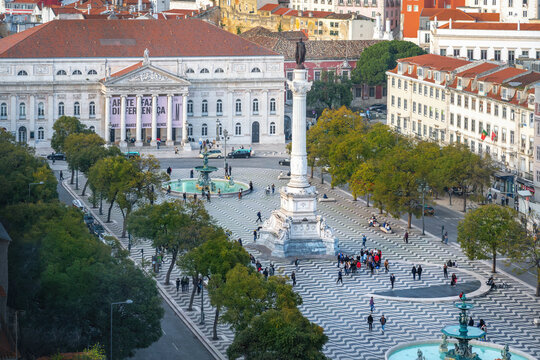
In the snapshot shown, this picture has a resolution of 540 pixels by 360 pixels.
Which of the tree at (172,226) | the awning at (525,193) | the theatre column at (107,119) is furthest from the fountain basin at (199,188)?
the tree at (172,226)

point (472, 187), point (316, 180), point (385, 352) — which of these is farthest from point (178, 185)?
point (385, 352)

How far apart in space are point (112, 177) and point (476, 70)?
4839 cm

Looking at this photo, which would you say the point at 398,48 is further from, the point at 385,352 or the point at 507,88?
the point at 385,352

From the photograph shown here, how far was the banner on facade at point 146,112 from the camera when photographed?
161m

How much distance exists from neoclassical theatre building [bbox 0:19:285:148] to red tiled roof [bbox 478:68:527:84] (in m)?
34.4

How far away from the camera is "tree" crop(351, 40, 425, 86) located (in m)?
190

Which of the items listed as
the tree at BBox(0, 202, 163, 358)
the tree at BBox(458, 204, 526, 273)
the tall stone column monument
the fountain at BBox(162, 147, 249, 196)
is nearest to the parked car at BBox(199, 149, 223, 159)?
the fountain at BBox(162, 147, 249, 196)

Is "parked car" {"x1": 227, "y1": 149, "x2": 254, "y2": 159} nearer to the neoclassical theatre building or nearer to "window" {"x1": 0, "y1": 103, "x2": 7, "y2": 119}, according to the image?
the neoclassical theatre building

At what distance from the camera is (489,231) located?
97.8 metres

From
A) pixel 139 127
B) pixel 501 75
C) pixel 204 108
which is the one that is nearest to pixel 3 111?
pixel 139 127

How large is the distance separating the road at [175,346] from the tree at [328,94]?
314 ft

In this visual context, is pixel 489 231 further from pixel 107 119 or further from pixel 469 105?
pixel 107 119

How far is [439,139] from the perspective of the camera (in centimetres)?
14688

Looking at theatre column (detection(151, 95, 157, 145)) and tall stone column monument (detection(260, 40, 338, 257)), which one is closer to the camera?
tall stone column monument (detection(260, 40, 338, 257))
